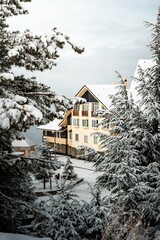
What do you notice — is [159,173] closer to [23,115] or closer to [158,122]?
[158,122]

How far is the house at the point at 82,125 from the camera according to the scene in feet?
147

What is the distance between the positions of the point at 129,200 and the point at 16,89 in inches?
245

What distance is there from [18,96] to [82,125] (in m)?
41.8

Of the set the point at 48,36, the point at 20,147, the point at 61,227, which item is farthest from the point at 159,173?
the point at 20,147

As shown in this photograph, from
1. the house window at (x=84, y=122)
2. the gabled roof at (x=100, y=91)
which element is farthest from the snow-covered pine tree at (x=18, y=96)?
the house window at (x=84, y=122)

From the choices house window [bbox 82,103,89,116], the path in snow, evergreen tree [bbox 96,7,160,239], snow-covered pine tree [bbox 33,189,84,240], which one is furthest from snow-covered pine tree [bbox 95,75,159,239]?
house window [bbox 82,103,89,116]

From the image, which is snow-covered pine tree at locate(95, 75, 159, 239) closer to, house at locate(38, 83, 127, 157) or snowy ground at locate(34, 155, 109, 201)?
snowy ground at locate(34, 155, 109, 201)

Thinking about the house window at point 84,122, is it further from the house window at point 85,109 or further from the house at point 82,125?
the house window at point 85,109

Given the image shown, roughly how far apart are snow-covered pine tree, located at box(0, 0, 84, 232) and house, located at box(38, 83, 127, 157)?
32955 millimetres

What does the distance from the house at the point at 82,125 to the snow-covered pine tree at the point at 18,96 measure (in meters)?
33.0

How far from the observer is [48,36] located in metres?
7.13

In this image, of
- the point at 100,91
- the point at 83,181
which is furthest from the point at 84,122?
the point at 83,181

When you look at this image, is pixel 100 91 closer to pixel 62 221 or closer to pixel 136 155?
pixel 136 155

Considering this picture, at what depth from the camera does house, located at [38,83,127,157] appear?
44.8m
